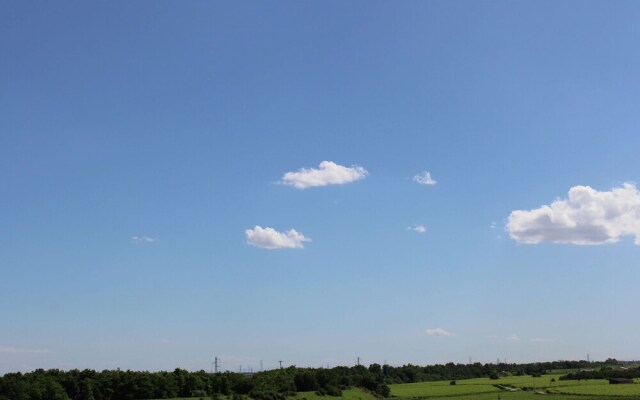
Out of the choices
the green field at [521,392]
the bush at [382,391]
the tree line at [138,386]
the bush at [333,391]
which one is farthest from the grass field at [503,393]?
the tree line at [138,386]

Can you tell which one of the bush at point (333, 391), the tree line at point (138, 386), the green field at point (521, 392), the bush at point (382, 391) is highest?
the tree line at point (138, 386)

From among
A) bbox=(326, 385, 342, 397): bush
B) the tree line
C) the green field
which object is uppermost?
the tree line

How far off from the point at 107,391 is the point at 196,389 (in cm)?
1644

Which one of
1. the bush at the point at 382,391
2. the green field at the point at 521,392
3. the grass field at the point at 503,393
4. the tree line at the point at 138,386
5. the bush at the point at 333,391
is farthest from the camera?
the bush at the point at 382,391

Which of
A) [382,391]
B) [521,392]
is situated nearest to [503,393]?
[521,392]

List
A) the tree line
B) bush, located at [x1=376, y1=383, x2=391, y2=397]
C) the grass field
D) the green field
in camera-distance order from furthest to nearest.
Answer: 1. bush, located at [x1=376, y1=383, x2=391, y2=397]
2. the green field
3. the grass field
4. the tree line

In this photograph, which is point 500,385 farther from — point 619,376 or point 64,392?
point 64,392

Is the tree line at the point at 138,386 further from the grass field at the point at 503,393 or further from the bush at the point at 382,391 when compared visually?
the bush at the point at 382,391

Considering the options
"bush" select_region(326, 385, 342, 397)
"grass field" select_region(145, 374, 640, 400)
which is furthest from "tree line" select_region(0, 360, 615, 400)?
"grass field" select_region(145, 374, 640, 400)

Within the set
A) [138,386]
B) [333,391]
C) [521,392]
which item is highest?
[138,386]

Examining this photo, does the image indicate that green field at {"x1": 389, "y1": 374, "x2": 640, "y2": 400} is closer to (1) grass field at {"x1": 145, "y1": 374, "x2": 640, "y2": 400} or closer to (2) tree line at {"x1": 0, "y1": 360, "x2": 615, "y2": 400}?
(1) grass field at {"x1": 145, "y1": 374, "x2": 640, "y2": 400}

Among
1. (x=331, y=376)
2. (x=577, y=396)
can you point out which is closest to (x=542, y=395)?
(x=577, y=396)

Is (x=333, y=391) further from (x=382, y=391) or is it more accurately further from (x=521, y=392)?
(x=521, y=392)

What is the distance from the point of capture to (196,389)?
416ft
